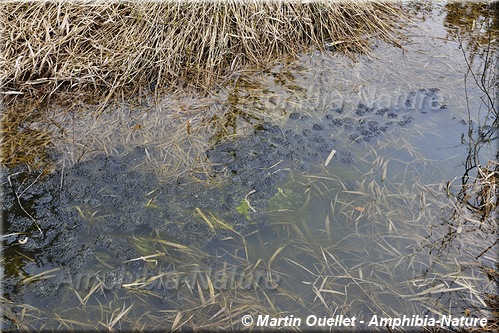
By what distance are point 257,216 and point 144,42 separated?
1.95 meters

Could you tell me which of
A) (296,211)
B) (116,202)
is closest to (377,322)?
(296,211)

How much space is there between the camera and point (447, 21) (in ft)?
15.1

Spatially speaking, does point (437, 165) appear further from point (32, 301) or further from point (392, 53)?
point (32, 301)

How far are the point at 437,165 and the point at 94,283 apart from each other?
222cm

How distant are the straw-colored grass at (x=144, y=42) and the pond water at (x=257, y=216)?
33 cm

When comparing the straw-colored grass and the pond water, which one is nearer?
the pond water

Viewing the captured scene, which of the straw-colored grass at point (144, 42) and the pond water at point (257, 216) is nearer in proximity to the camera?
the pond water at point (257, 216)

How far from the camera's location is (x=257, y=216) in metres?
2.52

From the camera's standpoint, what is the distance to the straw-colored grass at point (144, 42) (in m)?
3.45

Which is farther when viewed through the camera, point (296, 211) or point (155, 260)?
point (296, 211)

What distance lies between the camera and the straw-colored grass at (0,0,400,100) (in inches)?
136

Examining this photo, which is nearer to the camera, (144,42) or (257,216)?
(257,216)

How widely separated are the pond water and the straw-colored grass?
333 mm

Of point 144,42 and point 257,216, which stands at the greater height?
point 144,42
